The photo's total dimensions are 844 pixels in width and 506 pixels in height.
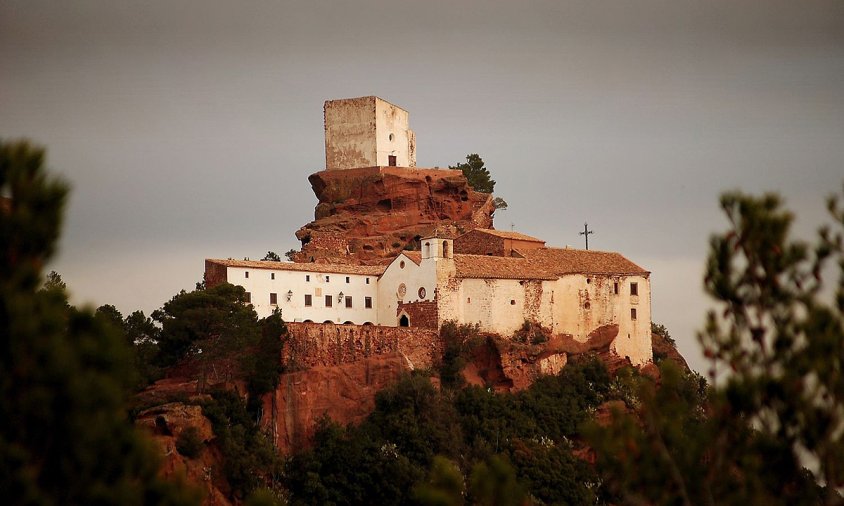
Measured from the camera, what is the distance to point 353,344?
2381 inches

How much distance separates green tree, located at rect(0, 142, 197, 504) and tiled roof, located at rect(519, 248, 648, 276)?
142 ft

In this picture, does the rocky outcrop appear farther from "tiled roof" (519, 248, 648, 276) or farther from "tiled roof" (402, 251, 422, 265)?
"tiled roof" (519, 248, 648, 276)

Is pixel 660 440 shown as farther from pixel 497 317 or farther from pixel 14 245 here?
pixel 497 317

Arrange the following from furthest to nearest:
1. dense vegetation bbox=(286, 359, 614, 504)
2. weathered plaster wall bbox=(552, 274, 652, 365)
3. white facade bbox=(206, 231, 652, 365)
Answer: weathered plaster wall bbox=(552, 274, 652, 365)
white facade bbox=(206, 231, 652, 365)
dense vegetation bbox=(286, 359, 614, 504)

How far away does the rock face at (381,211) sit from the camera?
68312 millimetres

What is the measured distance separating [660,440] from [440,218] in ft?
149

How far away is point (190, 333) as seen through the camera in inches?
2295

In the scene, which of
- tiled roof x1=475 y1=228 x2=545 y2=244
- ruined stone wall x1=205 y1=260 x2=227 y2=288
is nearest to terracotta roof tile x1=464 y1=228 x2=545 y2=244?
tiled roof x1=475 y1=228 x2=545 y2=244

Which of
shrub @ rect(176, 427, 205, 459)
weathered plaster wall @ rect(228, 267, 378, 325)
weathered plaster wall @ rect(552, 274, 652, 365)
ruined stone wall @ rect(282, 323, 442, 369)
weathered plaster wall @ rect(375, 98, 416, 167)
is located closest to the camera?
shrub @ rect(176, 427, 205, 459)

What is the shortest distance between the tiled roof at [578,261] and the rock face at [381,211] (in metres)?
4.76

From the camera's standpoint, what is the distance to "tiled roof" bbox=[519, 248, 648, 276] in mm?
66188

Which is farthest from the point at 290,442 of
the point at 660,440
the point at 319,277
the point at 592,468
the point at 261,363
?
the point at 660,440

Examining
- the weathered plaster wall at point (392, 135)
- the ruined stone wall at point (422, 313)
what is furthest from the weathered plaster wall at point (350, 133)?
the ruined stone wall at point (422, 313)

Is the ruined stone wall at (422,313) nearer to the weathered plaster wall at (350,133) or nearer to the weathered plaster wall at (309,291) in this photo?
the weathered plaster wall at (309,291)
